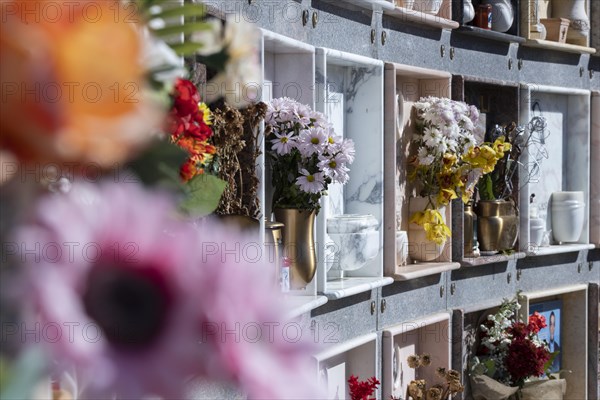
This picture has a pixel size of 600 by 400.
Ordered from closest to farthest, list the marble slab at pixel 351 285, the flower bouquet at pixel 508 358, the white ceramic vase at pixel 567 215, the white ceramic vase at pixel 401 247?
the marble slab at pixel 351 285, the white ceramic vase at pixel 401 247, the flower bouquet at pixel 508 358, the white ceramic vase at pixel 567 215

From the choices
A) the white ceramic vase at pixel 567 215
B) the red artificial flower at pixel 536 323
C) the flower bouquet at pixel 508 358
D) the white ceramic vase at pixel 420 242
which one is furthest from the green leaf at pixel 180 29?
the white ceramic vase at pixel 567 215

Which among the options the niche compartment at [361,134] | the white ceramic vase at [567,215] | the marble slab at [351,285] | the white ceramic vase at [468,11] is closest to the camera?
the marble slab at [351,285]

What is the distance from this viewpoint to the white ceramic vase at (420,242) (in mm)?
4016

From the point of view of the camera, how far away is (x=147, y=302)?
0.17 meters

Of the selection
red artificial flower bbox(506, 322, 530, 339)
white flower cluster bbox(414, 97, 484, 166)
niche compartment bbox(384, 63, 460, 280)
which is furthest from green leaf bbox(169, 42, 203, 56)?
red artificial flower bbox(506, 322, 530, 339)

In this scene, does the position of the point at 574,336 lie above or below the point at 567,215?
below

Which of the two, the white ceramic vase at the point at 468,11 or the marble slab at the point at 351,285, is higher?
the white ceramic vase at the point at 468,11

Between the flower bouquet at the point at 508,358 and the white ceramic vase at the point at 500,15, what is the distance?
1.23 m

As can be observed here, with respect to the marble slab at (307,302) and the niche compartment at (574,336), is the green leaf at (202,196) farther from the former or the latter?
the niche compartment at (574,336)

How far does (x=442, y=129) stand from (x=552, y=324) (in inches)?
69.9

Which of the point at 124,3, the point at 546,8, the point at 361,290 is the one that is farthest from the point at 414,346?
the point at 124,3

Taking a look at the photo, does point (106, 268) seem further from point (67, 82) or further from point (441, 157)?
point (441, 157)

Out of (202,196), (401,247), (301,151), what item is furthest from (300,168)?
(202,196)

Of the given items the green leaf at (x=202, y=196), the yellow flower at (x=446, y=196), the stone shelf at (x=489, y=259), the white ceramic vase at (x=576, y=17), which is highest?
the white ceramic vase at (x=576, y=17)
